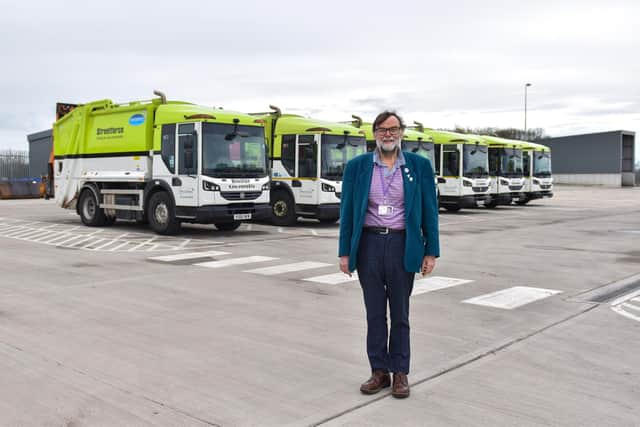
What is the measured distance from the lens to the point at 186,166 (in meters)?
14.9

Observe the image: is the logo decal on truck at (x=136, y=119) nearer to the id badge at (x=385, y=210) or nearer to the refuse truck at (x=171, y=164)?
the refuse truck at (x=171, y=164)

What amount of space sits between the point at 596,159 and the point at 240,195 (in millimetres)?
60744

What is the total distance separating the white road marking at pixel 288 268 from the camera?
9.98 m

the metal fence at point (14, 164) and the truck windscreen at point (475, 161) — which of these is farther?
the metal fence at point (14, 164)

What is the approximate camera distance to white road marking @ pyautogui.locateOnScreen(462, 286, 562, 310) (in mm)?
7598

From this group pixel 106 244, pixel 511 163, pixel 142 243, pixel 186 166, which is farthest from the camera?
pixel 511 163

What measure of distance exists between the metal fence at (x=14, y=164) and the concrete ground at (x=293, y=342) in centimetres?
3270

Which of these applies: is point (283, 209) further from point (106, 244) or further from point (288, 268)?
point (288, 268)

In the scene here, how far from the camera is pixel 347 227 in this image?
4.52 metres

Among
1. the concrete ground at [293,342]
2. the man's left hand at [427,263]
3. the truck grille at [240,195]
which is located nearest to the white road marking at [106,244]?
the concrete ground at [293,342]

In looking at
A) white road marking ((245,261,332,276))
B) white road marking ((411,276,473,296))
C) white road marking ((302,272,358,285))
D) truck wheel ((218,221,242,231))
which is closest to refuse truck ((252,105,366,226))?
truck wheel ((218,221,242,231))

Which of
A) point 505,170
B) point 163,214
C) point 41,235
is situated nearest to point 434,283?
point 163,214

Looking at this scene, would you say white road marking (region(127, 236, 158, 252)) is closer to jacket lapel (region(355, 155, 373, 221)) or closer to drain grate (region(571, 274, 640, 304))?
drain grate (region(571, 274, 640, 304))

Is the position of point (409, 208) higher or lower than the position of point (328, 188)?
lower
